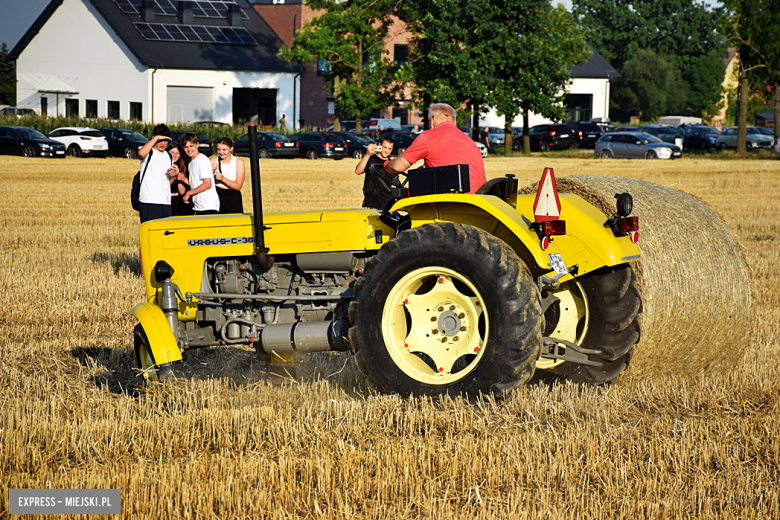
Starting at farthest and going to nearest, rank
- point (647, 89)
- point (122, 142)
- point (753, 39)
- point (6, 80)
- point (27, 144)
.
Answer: point (647, 89) < point (6, 80) < point (753, 39) < point (122, 142) < point (27, 144)

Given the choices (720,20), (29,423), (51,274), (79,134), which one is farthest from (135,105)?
(29,423)

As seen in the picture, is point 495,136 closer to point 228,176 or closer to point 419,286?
point 228,176

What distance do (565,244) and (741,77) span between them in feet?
134

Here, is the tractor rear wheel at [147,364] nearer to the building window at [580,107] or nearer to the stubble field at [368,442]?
the stubble field at [368,442]

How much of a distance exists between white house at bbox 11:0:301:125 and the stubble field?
46.7 meters

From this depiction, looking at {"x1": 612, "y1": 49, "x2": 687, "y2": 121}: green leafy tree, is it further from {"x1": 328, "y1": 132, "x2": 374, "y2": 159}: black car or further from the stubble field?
the stubble field

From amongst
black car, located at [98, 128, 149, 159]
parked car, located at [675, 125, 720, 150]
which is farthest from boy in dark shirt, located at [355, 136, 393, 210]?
parked car, located at [675, 125, 720, 150]

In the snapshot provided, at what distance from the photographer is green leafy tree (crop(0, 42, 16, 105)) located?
62531 millimetres

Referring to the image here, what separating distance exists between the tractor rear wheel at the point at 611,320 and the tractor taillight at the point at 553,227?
694 millimetres

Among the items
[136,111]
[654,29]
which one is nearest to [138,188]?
[136,111]

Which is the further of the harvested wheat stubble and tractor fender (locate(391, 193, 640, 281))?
the harvested wheat stubble

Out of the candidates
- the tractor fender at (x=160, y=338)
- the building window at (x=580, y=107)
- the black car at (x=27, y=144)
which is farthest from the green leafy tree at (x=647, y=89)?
the tractor fender at (x=160, y=338)

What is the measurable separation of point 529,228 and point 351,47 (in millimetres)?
46230

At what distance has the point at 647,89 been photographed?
8150 centimetres
